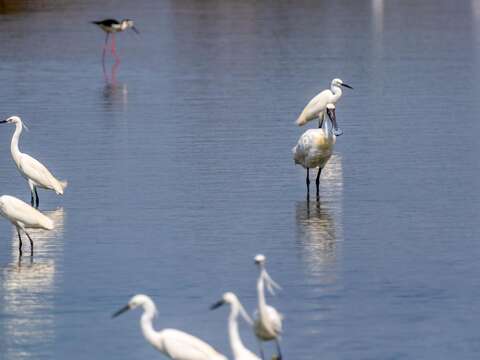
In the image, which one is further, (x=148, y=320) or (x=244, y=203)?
(x=244, y=203)

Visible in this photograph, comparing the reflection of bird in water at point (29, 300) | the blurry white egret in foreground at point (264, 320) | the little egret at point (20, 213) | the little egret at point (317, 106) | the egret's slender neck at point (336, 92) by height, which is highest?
the egret's slender neck at point (336, 92)

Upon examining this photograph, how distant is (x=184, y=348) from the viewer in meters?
11.2

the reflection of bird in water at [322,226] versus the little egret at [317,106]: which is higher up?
the little egret at [317,106]

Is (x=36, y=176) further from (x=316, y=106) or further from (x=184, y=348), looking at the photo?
(x=184, y=348)

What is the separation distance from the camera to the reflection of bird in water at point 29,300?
13.2 meters

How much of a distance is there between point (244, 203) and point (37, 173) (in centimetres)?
255

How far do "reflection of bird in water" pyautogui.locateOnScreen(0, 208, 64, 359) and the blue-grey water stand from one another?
32 millimetres

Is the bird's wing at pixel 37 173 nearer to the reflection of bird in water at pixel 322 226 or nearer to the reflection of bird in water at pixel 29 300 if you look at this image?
the reflection of bird in water at pixel 29 300

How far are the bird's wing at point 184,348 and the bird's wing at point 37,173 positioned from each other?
8.40 metres

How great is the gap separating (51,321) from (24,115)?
14996mm

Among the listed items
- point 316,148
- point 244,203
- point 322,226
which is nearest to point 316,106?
point 316,148

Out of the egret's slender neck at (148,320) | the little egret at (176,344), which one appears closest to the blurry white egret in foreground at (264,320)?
the little egret at (176,344)

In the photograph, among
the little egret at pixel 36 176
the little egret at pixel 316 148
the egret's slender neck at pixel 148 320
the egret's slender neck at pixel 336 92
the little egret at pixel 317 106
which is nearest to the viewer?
the egret's slender neck at pixel 148 320

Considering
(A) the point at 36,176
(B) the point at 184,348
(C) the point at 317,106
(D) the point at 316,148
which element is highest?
(C) the point at 317,106
